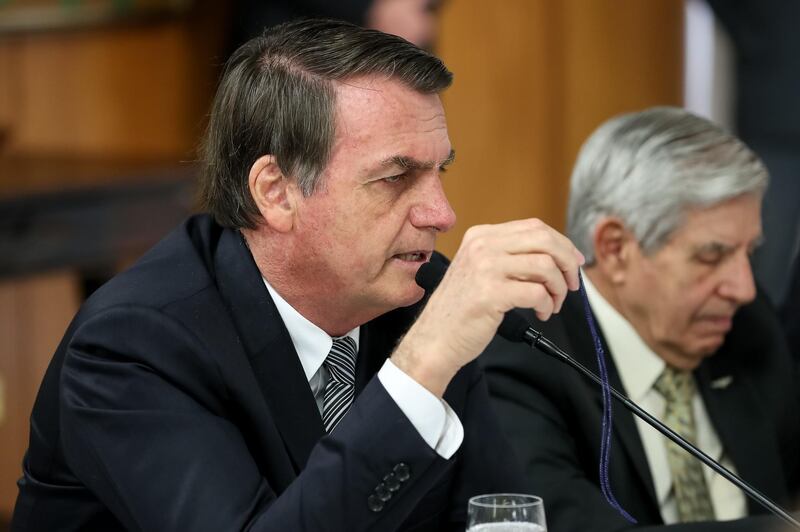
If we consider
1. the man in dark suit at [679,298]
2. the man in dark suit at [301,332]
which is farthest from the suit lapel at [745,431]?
the man in dark suit at [301,332]

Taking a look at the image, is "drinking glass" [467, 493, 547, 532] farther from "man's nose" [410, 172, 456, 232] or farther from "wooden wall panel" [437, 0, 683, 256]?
"wooden wall panel" [437, 0, 683, 256]

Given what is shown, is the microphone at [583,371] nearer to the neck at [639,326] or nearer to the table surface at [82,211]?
the neck at [639,326]

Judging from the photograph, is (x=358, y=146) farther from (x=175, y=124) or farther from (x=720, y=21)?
(x=175, y=124)

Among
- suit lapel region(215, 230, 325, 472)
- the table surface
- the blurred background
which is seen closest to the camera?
suit lapel region(215, 230, 325, 472)

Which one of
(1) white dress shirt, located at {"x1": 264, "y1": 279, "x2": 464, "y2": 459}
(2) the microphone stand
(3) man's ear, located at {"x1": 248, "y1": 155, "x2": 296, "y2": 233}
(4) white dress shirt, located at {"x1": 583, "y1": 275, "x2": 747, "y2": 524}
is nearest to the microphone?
(2) the microphone stand

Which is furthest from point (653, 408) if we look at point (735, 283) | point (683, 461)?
point (735, 283)

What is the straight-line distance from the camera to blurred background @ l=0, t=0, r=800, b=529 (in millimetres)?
3904

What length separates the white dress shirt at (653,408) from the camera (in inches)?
83.0

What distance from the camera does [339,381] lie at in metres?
1.65

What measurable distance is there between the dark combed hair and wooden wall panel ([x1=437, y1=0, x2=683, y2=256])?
241cm

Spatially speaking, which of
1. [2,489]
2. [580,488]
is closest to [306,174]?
[580,488]

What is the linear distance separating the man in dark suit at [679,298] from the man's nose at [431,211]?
543mm

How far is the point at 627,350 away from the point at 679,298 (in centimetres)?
12

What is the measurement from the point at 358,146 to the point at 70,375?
43 cm
